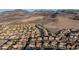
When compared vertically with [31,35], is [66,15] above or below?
above

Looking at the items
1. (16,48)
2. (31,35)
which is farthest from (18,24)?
(16,48)

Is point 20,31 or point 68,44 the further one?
point 20,31

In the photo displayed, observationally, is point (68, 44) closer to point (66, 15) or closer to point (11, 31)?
point (66, 15)
